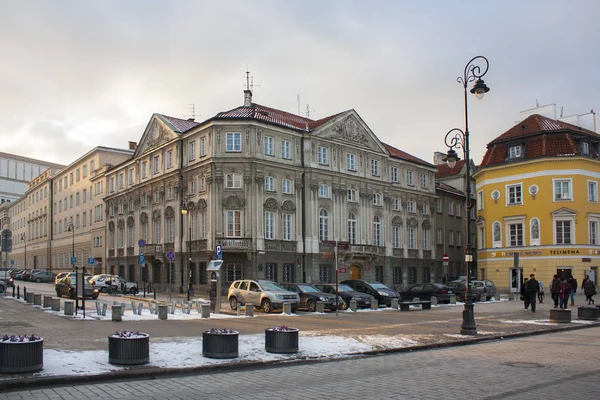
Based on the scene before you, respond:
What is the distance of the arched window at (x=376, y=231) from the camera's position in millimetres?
53000

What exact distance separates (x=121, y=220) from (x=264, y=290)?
3351cm

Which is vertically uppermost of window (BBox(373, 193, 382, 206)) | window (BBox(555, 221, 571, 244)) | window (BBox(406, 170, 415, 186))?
window (BBox(406, 170, 415, 186))

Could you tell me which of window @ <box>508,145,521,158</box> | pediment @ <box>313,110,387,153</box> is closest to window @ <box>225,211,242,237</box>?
pediment @ <box>313,110,387,153</box>

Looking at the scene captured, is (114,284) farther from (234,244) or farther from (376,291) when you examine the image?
(376,291)

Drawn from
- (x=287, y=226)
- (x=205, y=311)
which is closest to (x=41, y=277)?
(x=287, y=226)

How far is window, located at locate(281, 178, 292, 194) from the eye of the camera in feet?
151

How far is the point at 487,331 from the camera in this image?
→ 19938mm

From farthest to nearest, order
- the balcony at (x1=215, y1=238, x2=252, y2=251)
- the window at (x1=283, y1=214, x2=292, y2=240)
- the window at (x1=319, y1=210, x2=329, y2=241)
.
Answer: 1. the window at (x1=319, y1=210, x2=329, y2=241)
2. the window at (x1=283, y1=214, x2=292, y2=240)
3. the balcony at (x1=215, y1=238, x2=252, y2=251)

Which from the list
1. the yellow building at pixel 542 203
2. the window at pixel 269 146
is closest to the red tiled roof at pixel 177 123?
the window at pixel 269 146

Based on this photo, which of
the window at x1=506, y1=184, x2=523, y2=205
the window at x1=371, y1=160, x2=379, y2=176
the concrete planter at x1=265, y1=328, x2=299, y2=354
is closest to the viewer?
the concrete planter at x1=265, y1=328, x2=299, y2=354

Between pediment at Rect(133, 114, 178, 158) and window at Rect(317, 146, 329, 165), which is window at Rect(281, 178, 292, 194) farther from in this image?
pediment at Rect(133, 114, 178, 158)

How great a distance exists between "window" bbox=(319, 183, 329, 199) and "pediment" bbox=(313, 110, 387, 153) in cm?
392

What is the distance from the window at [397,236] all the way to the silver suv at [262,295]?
88.8 ft

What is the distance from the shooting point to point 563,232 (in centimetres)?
4922
